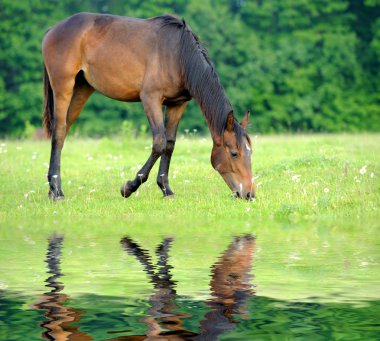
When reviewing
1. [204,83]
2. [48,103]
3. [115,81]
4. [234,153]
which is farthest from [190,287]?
[48,103]

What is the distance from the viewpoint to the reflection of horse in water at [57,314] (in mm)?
4457

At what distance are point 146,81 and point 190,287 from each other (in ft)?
19.8

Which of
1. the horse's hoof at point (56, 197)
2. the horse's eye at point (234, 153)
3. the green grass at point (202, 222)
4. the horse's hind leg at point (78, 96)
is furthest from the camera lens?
the horse's hind leg at point (78, 96)

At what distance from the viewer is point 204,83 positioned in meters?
10.9

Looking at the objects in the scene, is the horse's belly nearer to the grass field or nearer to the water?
the grass field

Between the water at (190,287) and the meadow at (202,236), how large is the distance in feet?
0.04

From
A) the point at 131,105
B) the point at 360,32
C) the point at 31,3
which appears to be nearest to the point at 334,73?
the point at 360,32

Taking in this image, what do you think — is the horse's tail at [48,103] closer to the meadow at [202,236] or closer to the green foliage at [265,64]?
the meadow at [202,236]

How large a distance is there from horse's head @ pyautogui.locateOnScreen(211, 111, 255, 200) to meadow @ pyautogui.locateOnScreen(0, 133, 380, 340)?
0.19m

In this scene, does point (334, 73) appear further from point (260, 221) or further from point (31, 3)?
point (260, 221)

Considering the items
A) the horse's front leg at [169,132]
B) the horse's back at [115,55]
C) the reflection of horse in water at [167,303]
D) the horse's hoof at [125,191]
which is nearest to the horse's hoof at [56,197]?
the horse's hoof at [125,191]

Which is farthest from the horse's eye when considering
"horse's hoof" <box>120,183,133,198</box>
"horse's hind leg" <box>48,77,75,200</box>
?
"horse's hind leg" <box>48,77,75,200</box>

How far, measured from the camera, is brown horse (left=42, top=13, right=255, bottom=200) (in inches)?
427

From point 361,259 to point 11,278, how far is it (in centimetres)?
262
